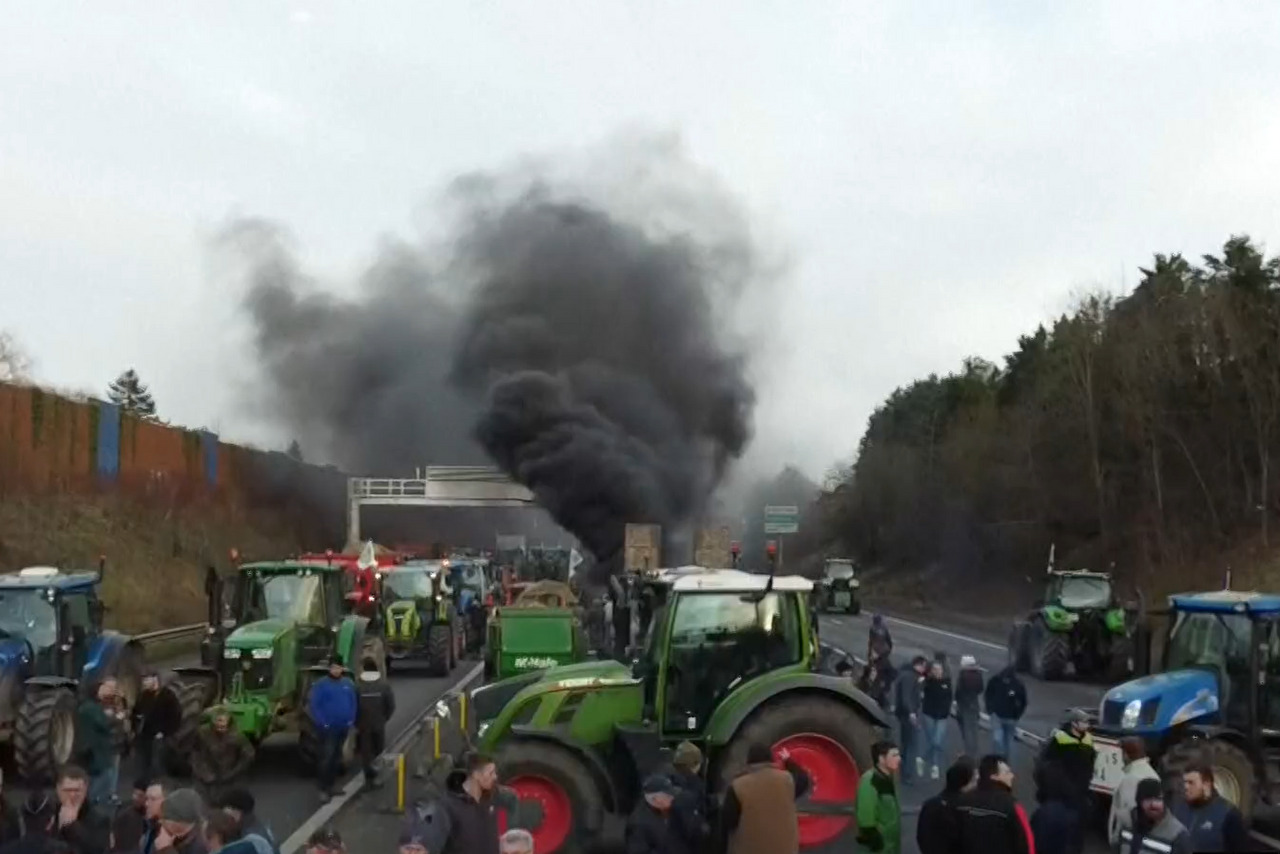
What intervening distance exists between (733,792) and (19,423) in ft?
108

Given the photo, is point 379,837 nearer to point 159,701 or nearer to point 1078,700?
point 159,701

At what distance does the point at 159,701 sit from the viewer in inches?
482

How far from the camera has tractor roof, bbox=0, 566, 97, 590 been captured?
14.8m

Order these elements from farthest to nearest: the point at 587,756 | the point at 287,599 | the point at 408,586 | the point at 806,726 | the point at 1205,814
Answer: the point at 408,586 → the point at 287,599 → the point at 587,756 → the point at 806,726 → the point at 1205,814

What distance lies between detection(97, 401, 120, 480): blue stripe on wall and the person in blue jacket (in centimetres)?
2987

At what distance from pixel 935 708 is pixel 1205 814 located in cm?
786

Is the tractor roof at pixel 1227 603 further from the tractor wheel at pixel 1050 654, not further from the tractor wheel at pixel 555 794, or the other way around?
the tractor wheel at pixel 1050 654

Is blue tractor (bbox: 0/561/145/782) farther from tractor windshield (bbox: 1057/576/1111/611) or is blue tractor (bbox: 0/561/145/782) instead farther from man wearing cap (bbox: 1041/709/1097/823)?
tractor windshield (bbox: 1057/576/1111/611)

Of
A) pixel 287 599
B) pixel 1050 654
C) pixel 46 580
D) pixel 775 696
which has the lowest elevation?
pixel 1050 654

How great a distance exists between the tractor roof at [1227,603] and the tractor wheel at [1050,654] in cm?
1230

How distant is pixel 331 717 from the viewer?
516 inches

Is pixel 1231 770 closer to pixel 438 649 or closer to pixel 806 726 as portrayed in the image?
pixel 806 726

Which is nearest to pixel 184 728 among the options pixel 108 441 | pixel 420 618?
pixel 420 618

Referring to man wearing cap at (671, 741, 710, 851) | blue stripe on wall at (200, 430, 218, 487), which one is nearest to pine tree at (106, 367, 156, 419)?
blue stripe on wall at (200, 430, 218, 487)
